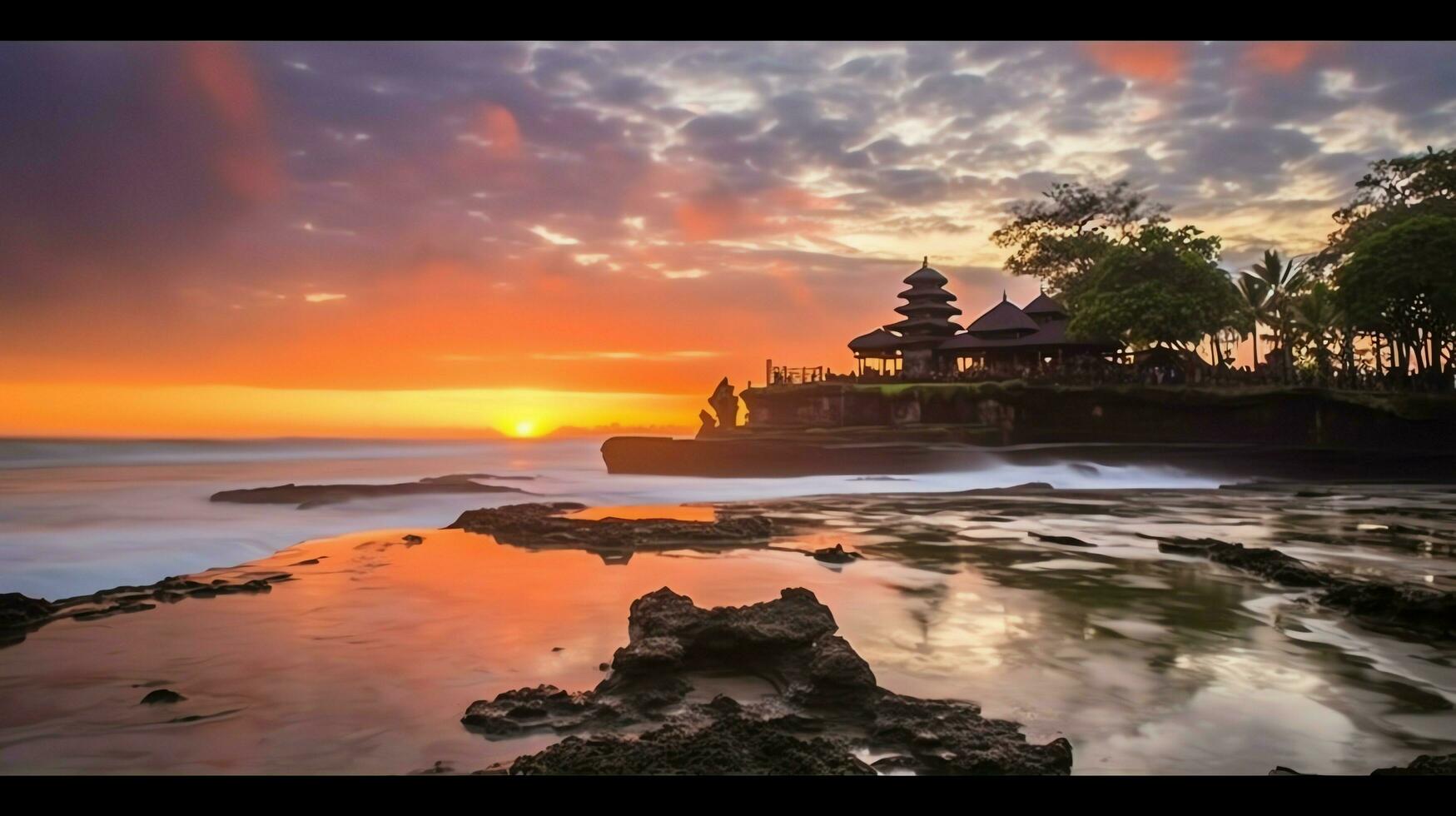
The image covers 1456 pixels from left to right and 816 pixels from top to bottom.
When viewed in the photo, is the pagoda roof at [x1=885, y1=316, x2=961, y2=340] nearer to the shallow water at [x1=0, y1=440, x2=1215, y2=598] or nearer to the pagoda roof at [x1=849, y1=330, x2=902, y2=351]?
the pagoda roof at [x1=849, y1=330, x2=902, y2=351]

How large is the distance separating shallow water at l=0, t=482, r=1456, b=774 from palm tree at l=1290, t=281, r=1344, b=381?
33922 millimetres

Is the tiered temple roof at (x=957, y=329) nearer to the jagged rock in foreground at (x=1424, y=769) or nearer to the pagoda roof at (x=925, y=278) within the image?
the pagoda roof at (x=925, y=278)

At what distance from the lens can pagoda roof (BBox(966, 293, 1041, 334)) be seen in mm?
42844

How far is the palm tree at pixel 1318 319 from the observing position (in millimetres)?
41000

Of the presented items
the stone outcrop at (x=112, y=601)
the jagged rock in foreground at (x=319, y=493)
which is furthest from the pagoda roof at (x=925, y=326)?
the stone outcrop at (x=112, y=601)

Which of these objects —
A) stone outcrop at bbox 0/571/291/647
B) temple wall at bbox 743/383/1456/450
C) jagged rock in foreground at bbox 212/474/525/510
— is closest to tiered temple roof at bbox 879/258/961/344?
temple wall at bbox 743/383/1456/450

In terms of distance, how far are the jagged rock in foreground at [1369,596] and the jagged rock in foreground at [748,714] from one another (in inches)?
218

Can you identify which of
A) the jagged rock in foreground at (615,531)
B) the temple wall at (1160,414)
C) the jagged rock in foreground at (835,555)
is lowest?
the jagged rock in foreground at (835,555)

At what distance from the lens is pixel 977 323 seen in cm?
4459

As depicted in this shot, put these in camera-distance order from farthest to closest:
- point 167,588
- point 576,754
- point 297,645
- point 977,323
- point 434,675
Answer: point 977,323 < point 167,588 < point 297,645 < point 434,675 < point 576,754
